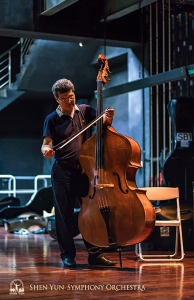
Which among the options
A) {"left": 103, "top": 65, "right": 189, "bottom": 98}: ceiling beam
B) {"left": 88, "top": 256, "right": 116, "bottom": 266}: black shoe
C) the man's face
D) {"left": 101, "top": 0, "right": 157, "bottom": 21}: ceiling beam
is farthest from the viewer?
{"left": 101, "top": 0, "right": 157, "bottom": 21}: ceiling beam

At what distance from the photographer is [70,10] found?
27.1 feet

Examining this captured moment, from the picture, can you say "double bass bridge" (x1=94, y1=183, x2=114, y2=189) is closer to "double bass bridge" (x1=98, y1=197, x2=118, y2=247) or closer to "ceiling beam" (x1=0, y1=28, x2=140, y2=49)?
"double bass bridge" (x1=98, y1=197, x2=118, y2=247)

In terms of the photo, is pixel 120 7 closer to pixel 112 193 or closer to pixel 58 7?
pixel 58 7

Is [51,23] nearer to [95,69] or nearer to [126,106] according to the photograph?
[126,106]

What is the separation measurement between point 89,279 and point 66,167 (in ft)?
3.17

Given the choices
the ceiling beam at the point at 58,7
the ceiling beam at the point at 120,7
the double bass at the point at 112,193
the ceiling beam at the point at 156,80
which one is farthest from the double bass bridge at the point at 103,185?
the ceiling beam at the point at 120,7

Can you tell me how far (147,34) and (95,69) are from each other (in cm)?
228

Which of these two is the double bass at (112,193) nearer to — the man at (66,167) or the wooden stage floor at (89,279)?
the man at (66,167)

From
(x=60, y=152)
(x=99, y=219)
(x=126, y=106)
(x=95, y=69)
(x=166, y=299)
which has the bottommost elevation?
(x=166, y=299)

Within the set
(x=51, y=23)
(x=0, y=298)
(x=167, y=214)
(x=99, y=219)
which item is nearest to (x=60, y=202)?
(x=99, y=219)

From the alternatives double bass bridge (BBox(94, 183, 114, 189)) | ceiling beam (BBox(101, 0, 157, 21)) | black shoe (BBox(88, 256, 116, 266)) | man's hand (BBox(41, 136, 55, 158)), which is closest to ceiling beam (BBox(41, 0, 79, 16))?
ceiling beam (BBox(101, 0, 157, 21))

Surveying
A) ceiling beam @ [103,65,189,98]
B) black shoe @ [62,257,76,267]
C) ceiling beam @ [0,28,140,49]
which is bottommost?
black shoe @ [62,257,76,267]

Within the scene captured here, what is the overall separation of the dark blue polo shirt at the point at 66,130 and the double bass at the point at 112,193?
15 centimetres

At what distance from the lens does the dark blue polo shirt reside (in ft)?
15.2
